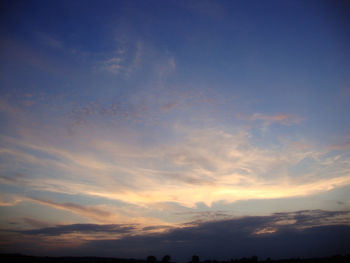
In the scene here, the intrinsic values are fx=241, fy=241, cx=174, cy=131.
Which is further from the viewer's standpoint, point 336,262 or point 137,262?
point 137,262

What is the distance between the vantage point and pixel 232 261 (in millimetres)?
66688

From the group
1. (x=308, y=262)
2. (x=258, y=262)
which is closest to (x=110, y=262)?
(x=258, y=262)

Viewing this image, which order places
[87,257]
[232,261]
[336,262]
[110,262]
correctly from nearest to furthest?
[336,262] → [110,262] → [232,261] → [87,257]

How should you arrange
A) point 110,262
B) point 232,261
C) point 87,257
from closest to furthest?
1. point 110,262
2. point 232,261
3. point 87,257

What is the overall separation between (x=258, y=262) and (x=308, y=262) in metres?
16.0

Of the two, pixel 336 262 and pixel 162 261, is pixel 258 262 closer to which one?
pixel 336 262

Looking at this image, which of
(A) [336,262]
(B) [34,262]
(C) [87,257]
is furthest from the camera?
(C) [87,257]

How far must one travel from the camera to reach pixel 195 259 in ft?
240

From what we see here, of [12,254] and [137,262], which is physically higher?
[12,254]

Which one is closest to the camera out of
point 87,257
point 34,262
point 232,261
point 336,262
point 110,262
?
point 336,262

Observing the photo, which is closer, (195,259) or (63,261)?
(63,261)

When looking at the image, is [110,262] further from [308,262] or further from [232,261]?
[308,262]

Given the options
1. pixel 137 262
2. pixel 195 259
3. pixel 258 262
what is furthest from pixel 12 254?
pixel 258 262

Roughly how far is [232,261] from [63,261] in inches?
1803
